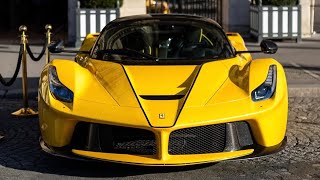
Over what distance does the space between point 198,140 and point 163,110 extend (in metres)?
0.37

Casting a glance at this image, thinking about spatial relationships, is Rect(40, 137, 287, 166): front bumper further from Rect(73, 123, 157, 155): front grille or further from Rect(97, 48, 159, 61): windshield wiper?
Rect(97, 48, 159, 61): windshield wiper

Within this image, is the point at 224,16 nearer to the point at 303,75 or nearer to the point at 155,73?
the point at 303,75

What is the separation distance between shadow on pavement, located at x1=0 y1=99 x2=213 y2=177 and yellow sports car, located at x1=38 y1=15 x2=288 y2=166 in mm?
248

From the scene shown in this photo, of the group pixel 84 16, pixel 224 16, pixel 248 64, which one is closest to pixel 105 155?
pixel 248 64

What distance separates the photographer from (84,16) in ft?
43.5

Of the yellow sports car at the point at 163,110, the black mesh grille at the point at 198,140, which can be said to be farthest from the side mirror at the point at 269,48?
the black mesh grille at the point at 198,140

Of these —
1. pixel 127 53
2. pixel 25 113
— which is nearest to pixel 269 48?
pixel 127 53

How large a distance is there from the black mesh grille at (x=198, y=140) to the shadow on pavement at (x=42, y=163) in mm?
409

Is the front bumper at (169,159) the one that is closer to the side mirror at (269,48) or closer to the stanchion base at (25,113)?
the side mirror at (269,48)

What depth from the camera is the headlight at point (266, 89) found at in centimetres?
529

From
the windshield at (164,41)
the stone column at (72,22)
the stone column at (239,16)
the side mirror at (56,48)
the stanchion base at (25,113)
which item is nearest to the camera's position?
the windshield at (164,41)

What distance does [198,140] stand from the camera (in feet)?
16.3

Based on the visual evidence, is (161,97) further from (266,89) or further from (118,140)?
(266,89)

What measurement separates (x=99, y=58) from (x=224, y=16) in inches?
378
